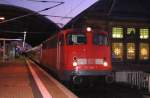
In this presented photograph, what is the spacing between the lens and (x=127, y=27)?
182 ft

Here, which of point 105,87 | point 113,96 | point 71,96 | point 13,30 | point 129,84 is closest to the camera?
point 71,96

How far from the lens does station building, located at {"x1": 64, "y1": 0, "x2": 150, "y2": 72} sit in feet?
174

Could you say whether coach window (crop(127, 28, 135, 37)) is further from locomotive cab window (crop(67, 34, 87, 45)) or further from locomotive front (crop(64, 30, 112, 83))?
locomotive cab window (crop(67, 34, 87, 45))

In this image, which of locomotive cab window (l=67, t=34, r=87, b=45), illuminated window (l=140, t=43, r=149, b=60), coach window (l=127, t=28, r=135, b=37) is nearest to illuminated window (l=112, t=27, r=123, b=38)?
coach window (l=127, t=28, r=135, b=37)

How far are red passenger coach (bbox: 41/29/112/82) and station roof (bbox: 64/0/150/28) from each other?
28.9m

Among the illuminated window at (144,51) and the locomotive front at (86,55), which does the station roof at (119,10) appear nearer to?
the illuminated window at (144,51)

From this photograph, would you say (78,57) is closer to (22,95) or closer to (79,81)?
(79,81)

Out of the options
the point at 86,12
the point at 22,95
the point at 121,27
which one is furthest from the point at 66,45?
the point at 121,27

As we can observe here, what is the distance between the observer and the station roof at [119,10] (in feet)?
171

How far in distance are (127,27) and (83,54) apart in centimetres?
3640

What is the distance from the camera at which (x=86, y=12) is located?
167ft

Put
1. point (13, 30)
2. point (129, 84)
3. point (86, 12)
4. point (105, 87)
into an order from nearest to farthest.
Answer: point (105, 87) → point (129, 84) → point (86, 12) → point (13, 30)

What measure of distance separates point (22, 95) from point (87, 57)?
5.75m

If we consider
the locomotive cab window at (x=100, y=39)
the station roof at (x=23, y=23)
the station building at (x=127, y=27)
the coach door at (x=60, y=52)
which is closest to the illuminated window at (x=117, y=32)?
the station building at (x=127, y=27)
